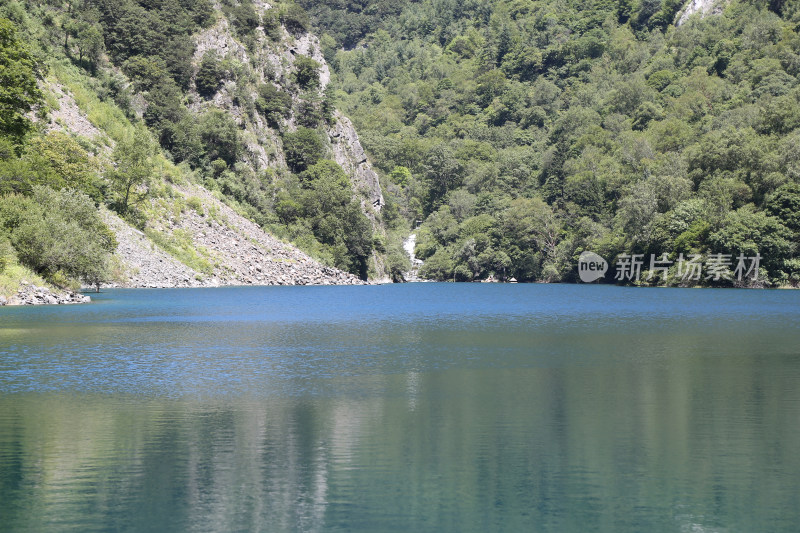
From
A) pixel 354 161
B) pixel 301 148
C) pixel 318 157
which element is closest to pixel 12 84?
pixel 301 148

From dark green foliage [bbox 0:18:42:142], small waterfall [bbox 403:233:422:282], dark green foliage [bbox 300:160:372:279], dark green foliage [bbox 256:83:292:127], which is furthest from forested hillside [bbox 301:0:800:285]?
dark green foliage [bbox 0:18:42:142]

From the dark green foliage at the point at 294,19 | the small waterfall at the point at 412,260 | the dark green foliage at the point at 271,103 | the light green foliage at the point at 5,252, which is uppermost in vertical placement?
the dark green foliage at the point at 294,19

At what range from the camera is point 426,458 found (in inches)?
781

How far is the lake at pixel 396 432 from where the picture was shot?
1614cm

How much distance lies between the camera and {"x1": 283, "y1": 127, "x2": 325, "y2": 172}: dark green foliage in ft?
516

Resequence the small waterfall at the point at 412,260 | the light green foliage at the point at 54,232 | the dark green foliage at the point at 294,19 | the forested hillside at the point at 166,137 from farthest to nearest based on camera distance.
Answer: the small waterfall at the point at 412,260
the dark green foliage at the point at 294,19
the forested hillside at the point at 166,137
the light green foliage at the point at 54,232

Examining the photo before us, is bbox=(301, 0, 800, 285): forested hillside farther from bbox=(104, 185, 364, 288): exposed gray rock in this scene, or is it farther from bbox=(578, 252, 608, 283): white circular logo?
bbox=(104, 185, 364, 288): exposed gray rock

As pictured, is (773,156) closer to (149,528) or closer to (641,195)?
(641,195)

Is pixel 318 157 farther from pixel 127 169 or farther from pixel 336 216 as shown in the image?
pixel 127 169

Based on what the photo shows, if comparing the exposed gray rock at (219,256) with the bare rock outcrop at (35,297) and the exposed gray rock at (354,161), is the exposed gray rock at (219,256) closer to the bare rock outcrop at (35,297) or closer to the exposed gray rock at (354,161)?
the bare rock outcrop at (35,297)

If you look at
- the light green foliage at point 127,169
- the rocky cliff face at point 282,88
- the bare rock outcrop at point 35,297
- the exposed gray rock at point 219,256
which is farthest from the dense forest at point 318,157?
the exposed gray rock at point 219,256

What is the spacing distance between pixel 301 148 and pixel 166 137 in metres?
31.8

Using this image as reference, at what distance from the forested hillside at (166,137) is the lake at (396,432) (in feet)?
103

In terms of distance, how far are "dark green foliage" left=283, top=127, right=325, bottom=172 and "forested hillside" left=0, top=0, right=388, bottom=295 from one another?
0.25m
